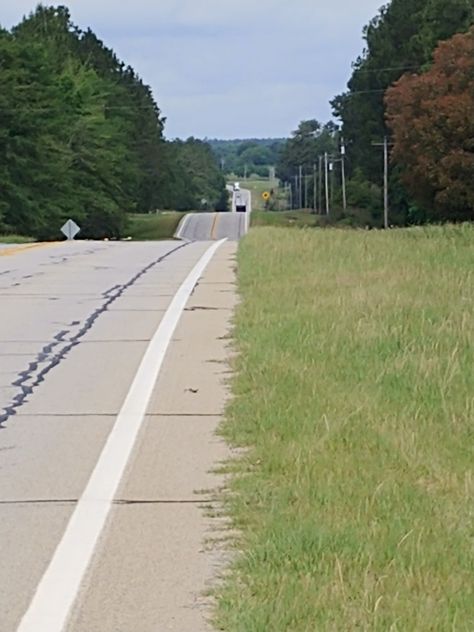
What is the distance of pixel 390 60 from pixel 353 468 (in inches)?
3664

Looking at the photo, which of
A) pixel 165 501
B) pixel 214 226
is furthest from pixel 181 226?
pixel 165 501

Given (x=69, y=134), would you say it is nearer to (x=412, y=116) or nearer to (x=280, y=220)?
(x=280, y=220)

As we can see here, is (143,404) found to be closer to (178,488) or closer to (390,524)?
(178,488)

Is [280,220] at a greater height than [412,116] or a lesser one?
lesser

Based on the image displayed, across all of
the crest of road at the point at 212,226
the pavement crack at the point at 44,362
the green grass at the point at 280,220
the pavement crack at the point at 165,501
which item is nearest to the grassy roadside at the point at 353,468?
the pavement crack at the point at 165,501

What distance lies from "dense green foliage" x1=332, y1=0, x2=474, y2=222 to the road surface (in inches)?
2698

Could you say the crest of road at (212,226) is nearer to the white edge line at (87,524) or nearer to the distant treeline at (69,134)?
the distant treeline at (69,134)

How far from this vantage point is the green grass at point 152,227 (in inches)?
3748

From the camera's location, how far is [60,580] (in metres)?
5.62

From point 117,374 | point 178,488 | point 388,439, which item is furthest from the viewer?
point 117,374

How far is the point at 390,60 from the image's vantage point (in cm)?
9719

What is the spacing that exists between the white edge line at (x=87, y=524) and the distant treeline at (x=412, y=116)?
52402mm

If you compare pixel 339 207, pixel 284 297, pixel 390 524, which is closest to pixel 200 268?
pixel 284 297

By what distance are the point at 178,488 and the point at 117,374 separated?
420cm
